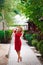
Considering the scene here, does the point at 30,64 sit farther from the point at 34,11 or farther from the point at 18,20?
the point at 18,20

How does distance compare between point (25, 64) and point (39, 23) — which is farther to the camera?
point (39, 23)

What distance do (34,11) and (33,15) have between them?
71 cm

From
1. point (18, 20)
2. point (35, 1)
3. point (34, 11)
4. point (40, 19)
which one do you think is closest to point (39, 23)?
point (40, 19)

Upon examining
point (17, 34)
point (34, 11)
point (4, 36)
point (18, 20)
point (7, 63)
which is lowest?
point (18, 20)

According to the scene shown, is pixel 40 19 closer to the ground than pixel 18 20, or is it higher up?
higher up

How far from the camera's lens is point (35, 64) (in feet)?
43.4

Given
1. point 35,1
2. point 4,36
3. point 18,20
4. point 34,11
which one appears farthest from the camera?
point 18,20

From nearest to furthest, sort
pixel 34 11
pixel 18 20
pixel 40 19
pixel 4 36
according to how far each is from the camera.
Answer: pixel 34 11, pixel 40 19, pixel 4 36, pixel 18 20

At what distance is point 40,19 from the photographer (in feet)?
50.1

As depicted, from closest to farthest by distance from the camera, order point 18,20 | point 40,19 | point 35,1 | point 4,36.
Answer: point 35,1, point 40,19, point 4,36, point 18,20

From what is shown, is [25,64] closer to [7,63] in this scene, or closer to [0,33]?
[7,63]

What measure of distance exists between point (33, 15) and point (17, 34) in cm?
154

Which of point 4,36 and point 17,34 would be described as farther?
point 4,36

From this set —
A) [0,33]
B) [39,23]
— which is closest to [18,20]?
[0,33]
